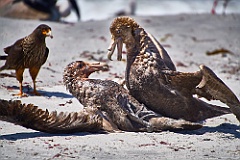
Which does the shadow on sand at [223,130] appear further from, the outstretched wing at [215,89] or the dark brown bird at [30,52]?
the dark brown bird at [30,52]

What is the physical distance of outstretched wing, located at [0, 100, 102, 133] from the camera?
5.28 metres

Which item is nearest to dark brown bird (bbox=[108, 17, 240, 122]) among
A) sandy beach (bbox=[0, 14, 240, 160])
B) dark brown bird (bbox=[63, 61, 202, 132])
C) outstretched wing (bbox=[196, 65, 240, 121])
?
outstretched wing (bbox=[196, 65, 240, 121])

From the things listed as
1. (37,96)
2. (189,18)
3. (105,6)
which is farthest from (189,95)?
(105,6)

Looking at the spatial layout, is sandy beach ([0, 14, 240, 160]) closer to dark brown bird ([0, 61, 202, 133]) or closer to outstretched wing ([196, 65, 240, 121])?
dark brown bird ([0, 61, 202, 133])

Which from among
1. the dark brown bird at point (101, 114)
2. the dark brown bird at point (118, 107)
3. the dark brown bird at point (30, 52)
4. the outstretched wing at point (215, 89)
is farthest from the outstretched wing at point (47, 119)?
the dark brown bird at point (30, 52)

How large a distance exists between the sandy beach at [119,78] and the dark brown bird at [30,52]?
34cm

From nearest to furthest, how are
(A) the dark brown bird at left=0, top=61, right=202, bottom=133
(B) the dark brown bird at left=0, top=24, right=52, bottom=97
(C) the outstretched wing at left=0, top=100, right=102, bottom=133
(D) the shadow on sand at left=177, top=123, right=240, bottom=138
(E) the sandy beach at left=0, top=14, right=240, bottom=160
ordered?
1. (E) the sandy beach at left=0, top=14, right=240, bottom=160
2. (C) the outstretched wing at left=0, top=100, right=102, bottom=133
3. (A) the dark brown bird at left=0, top=61, right=202, bottom=133
4. (D) the shadow on sand at left=177, top=123, right=240, bottom=138
5. (B) the dark brown bird at left=0, top=24, right=52, bottom=97

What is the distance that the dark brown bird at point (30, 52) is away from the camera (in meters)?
7.25

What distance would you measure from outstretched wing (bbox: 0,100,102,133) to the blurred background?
28.7ft

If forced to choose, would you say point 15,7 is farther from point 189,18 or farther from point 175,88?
point 175,88

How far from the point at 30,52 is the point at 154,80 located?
2079mm

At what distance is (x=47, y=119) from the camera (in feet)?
17.8

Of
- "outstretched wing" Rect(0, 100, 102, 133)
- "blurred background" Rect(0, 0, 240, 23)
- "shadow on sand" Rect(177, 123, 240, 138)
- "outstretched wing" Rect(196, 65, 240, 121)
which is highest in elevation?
"blurred background" Rect(0, 0, 240, 23)

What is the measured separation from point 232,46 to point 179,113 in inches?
233
